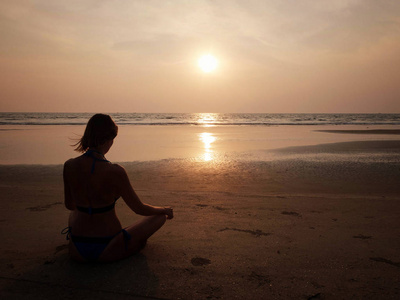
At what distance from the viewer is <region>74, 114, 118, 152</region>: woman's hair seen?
2807 millimetres

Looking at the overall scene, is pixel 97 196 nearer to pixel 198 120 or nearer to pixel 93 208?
pixel 93 208

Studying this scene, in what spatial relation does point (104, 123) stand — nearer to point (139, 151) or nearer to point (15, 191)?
point (15, 191)

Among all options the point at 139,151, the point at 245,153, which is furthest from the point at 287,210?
the point at 139,151

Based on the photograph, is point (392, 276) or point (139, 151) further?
point (139, 151)

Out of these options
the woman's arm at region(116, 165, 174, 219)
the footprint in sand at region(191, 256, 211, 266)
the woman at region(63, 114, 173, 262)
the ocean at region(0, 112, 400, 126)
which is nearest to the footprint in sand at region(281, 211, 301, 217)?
the footprint in sand at region(191, 256, 211, 266)

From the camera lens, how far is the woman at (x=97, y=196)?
9.29 ft

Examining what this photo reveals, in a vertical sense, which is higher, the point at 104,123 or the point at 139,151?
the point at 104,123

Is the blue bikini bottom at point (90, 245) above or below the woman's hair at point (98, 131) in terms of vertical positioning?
below

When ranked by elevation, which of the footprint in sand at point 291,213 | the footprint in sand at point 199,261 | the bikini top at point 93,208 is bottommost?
the footprint in sand at point 199,261

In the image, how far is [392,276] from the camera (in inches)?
115

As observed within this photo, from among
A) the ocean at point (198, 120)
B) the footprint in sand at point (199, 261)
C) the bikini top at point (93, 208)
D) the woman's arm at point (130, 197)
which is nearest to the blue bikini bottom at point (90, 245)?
the bikini top at point (93, 208)

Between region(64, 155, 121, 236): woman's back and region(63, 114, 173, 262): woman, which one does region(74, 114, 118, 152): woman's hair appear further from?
region(64, 155, 121, 236): woman's back

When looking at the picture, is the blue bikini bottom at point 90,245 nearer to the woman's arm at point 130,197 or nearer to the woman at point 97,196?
the woman at point 97,196

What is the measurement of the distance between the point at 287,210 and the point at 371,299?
2669 mm
